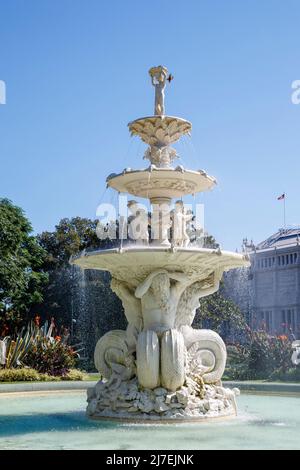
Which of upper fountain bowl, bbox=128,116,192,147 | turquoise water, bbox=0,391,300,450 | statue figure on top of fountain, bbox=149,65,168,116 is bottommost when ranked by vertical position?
turquoise water, bbox=0,391,300,450

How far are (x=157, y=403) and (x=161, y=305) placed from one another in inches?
63.4

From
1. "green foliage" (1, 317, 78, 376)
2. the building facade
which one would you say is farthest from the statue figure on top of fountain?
the building facade

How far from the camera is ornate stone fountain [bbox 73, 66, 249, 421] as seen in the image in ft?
34.7

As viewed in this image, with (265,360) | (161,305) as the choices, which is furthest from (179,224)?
(265,360)

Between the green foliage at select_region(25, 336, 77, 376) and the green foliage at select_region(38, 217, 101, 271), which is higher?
the green foliage at select_region(38, 217, 101, 271)

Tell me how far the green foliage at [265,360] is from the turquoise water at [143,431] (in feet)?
27.5

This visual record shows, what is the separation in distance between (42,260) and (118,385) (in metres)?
23.6

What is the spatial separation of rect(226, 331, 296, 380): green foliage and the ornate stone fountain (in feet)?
32.6

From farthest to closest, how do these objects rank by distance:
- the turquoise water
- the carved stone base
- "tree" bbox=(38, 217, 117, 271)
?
1. "tree" bbox=(38, 217, 117, 271)
2. the carved stone base
3. the turquoise water

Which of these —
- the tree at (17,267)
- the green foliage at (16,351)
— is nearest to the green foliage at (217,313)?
the tree at (17,267)

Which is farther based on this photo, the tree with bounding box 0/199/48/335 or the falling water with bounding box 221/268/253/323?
the falling water with bounding box 221/268/253/323

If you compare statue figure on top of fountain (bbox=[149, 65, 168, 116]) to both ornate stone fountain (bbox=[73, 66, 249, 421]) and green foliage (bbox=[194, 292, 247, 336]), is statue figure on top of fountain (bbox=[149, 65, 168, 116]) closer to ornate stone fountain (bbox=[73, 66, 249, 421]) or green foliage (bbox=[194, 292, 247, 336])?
ornate stone fountain (bbox=[73, 66, 249, 421])

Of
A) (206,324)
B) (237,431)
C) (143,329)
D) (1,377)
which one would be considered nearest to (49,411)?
(143,329)

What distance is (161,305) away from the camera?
11164 millimetres
